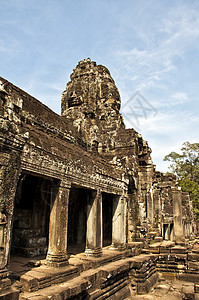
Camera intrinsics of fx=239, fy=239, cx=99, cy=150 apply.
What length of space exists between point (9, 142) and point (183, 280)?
947 cm

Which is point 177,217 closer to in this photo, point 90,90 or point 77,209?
point 77,209

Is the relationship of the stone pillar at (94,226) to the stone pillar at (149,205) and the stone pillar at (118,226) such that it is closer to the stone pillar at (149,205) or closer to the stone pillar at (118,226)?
the stone pillar at (118,226)

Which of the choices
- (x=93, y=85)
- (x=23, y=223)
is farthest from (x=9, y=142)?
(x=93, y=85)

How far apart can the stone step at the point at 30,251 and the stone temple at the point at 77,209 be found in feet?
0.10

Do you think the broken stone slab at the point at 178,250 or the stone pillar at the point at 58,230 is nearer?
the stone pillar at the point at 58,230

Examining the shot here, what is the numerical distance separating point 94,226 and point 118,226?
6.74 ft

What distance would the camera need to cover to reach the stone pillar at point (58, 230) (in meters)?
6.19

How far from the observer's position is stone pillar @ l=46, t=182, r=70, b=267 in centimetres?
619

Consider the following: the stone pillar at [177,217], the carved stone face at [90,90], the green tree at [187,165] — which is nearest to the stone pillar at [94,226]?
the stone pillar at [177,217]

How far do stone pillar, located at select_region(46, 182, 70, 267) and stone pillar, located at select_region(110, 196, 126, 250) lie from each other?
3.76 meters

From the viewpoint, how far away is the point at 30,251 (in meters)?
7.67

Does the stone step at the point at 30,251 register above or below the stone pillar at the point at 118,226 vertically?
below

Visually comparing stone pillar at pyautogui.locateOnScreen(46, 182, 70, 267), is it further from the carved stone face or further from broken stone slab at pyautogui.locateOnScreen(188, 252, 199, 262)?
the carved stone face

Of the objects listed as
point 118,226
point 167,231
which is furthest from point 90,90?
point 167,231
